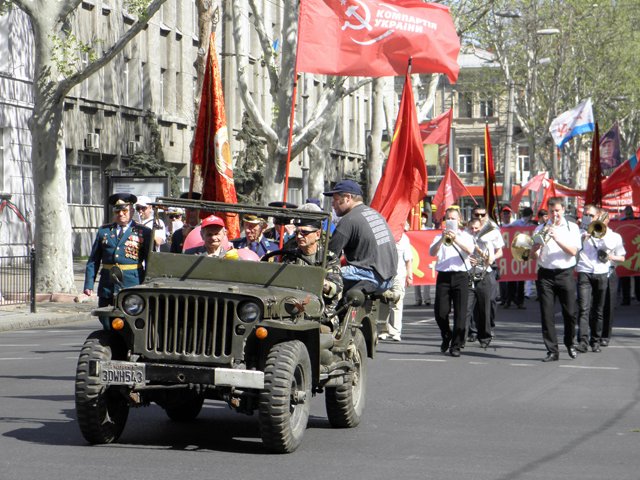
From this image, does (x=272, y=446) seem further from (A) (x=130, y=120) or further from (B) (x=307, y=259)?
(A) (x=130, y=120)

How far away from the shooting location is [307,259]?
9.69m

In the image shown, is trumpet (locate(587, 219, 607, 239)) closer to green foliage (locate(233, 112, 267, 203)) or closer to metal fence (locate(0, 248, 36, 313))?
metal fence (locate(0, 248, 36, 313))

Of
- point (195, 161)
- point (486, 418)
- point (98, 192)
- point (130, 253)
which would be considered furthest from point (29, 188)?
point (486, 418)

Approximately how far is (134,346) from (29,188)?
99.5 feet

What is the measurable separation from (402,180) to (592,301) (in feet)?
10.1

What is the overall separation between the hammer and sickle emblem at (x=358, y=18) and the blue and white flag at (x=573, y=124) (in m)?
21.8

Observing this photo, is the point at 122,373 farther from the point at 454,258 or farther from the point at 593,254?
the point at 593,254

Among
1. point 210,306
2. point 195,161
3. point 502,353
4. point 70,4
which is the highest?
point 70,4

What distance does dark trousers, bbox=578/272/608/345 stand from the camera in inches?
677

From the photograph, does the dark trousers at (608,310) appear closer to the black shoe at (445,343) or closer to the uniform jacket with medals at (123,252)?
the black shoe at (445,343)

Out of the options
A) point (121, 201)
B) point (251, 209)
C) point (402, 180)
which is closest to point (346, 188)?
point (251, 209)

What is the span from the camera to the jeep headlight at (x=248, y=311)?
8586 millimetres

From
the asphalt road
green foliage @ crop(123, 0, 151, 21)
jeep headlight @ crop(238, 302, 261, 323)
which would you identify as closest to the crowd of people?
the asphalt road

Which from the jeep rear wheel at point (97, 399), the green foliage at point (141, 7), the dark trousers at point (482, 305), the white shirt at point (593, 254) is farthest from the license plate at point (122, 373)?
the green foliage at point (141, 7)
